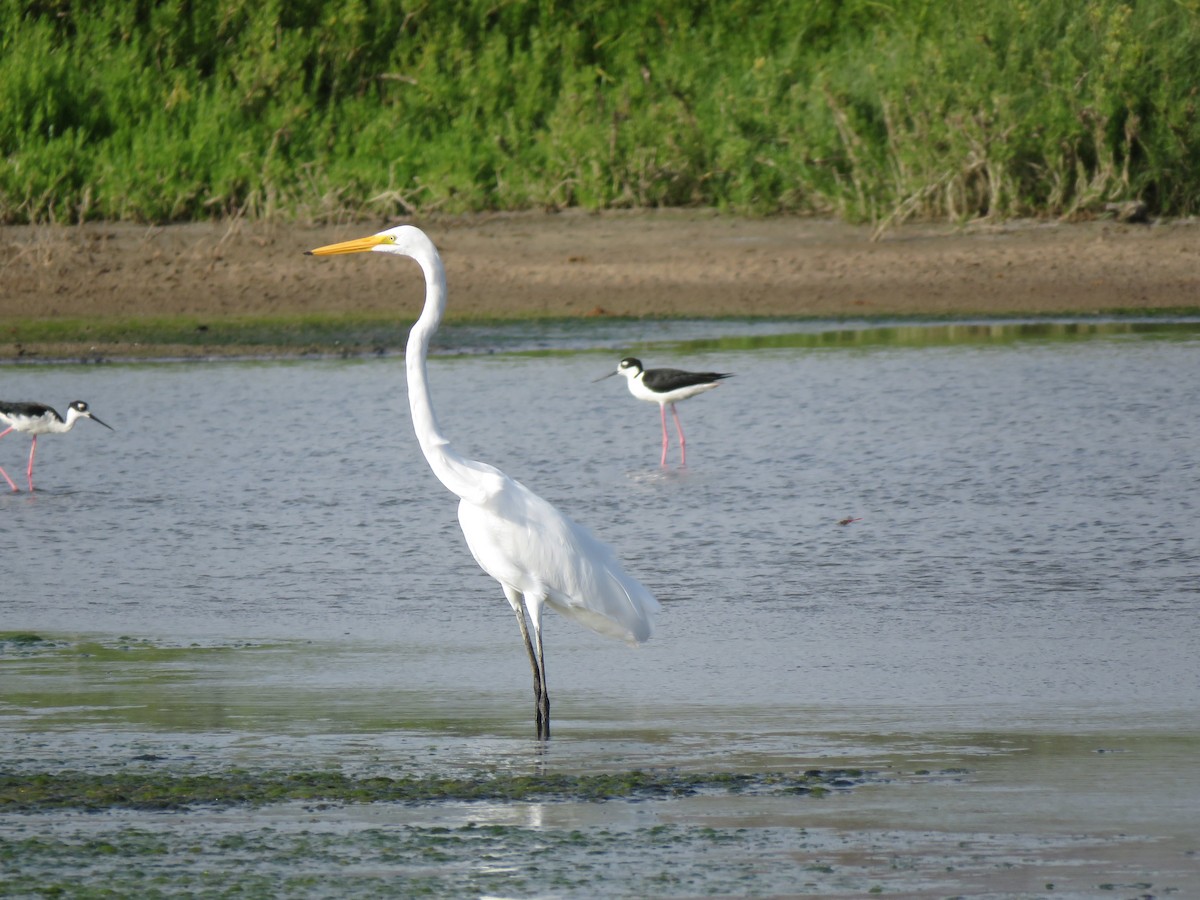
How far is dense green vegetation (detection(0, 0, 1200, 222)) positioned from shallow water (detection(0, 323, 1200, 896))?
5073 mm

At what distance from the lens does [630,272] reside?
16641mm

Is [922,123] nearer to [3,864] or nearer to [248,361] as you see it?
[248,361]

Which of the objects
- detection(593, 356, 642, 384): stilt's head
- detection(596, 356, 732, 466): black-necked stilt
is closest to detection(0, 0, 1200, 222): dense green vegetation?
detection(593, 356, 642, 384): stilt's head

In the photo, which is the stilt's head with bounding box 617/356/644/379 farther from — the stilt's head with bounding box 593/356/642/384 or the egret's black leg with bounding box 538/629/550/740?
the egret's black leg with bounding box 538/629/550/740

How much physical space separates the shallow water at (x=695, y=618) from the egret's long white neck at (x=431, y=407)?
65 cm

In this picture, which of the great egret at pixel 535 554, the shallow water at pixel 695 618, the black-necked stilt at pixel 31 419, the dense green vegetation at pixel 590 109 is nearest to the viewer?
the shallow water at pixel 695 618

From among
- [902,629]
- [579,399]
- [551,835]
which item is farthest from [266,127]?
[551,835]

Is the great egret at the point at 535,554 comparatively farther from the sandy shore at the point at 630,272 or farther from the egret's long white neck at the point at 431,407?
the sandy shore at the point at 630,272

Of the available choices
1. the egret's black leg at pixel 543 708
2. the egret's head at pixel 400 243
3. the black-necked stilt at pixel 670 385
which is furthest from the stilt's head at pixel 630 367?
the egret's black leg at pixel 543 708

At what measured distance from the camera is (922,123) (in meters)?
17.7

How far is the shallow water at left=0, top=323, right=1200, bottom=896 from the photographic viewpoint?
448cm

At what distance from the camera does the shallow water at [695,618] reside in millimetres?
4477

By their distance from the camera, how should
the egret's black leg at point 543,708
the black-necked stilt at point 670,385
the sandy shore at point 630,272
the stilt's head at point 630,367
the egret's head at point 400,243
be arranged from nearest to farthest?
the egret's black leg at point 543,708 → the egret's head at point 400,243 → the black-necked stilt at point 670,385 → the stilt's head at point 630,367 → the sandy shore at point 630,272

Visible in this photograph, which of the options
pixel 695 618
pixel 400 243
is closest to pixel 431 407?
pixel 400 243
